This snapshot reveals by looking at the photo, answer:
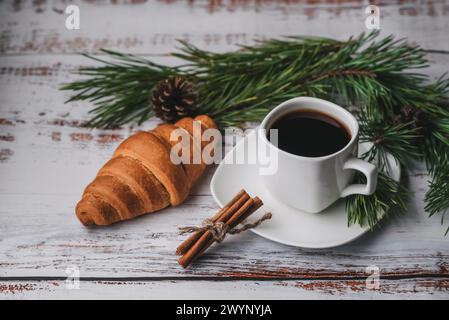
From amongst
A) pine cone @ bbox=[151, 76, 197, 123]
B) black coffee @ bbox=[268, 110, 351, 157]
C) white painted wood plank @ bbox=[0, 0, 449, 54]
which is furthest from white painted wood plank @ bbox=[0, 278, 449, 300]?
white painted wood plank @ bbox=[0, 0, 449, 54]

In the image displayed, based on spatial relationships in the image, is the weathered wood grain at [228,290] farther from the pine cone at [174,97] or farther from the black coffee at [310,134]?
the pine cone at [174,97]

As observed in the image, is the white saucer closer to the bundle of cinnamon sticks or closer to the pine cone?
the bundle of cinnamon sticks

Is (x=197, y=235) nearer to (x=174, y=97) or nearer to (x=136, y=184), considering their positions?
(x=136, y=184)

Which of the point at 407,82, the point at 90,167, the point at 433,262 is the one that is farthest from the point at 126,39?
the point at 433,262

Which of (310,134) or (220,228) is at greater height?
(310,134)

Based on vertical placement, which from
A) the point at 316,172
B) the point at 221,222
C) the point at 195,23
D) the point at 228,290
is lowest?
the point at 228,290

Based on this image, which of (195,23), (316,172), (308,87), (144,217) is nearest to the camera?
(316,172)

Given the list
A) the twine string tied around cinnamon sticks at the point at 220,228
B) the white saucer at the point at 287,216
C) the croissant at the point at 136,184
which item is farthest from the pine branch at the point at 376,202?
the croissant at the point at 136,184

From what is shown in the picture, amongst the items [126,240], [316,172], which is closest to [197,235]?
[126,240]

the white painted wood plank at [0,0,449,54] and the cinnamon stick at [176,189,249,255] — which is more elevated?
the white painted wood plank at [0,0,449,54]
